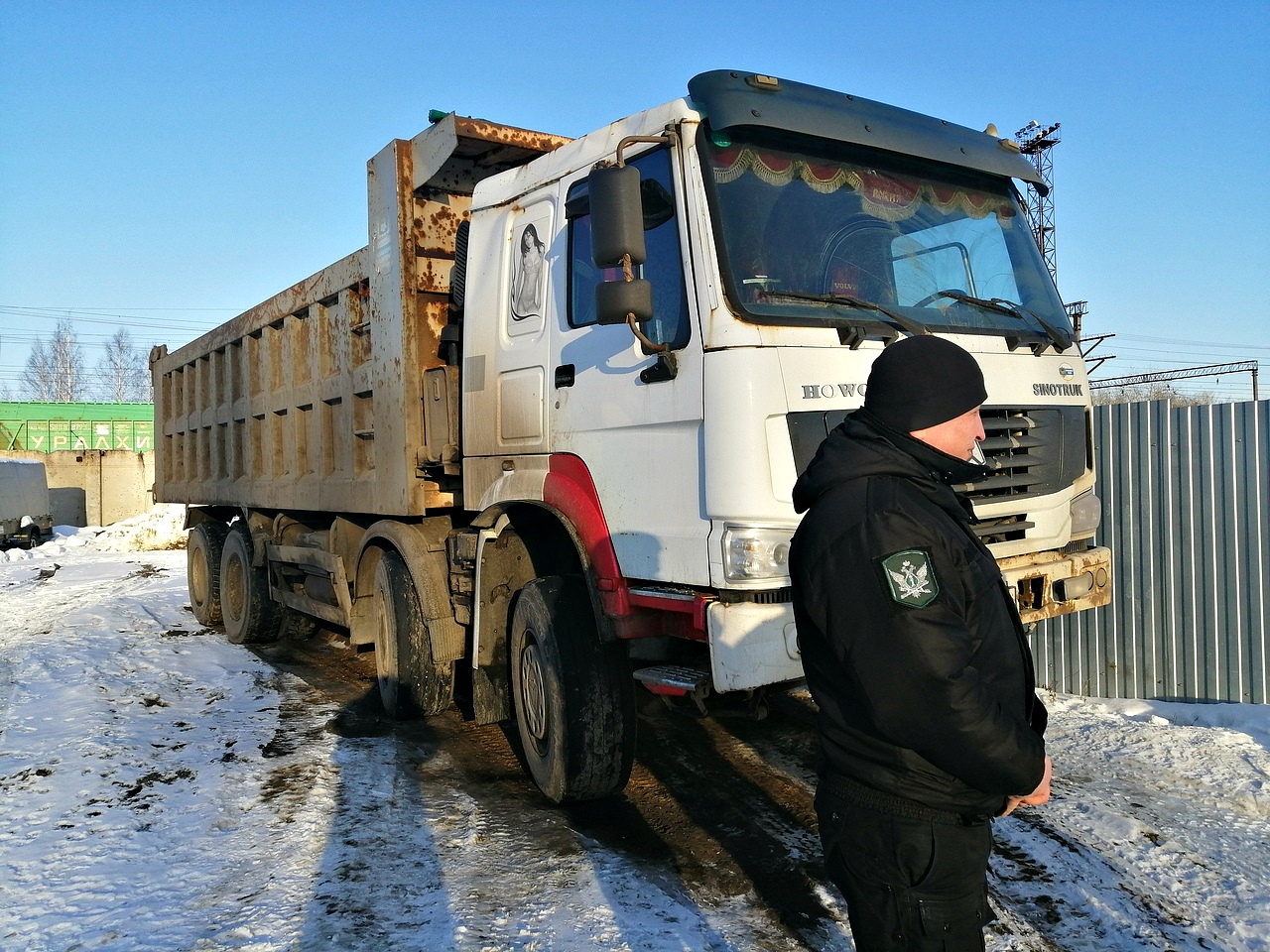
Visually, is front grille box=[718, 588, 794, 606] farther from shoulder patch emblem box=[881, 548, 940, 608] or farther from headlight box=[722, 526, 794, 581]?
shoulder patch emblem box=[881, 548, 940, 608]

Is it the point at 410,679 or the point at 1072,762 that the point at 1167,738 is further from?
the point at 410,679

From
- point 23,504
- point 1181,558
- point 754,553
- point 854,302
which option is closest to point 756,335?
point 854,302

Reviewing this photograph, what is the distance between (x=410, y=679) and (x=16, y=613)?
8214 mm

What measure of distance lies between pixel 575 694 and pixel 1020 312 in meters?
2.61

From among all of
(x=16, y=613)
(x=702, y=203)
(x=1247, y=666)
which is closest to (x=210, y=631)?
(x=16, y=613)

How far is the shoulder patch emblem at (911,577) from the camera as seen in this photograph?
190cm

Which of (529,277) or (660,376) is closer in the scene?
(660,376)

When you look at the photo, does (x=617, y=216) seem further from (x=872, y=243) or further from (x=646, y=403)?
(x=872, y=243)

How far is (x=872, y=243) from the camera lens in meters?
4.16

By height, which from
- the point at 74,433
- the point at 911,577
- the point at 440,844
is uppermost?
the point at 74,433

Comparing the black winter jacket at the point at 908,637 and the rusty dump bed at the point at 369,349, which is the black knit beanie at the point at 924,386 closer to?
the black winter jacket at the point at 908,637

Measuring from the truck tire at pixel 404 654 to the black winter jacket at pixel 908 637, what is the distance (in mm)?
3874

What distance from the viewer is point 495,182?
199 inches

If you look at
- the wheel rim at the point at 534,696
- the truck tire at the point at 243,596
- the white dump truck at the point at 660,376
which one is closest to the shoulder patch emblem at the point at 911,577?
the white dump truck at the point at 660,376
